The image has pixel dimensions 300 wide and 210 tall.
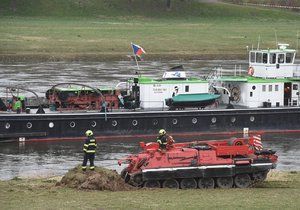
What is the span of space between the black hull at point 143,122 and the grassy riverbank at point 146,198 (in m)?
14.6

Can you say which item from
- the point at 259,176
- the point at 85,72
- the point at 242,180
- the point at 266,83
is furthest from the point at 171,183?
the point at 85,72

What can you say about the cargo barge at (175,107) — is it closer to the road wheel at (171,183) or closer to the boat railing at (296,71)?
the boat railing at (296,71)

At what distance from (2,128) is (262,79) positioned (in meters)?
15.1

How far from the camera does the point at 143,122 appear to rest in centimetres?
4741

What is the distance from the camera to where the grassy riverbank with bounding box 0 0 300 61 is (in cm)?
8825

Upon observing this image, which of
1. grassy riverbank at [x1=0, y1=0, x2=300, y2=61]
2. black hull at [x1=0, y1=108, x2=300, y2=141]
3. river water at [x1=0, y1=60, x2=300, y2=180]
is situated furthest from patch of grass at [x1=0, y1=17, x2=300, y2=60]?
black hull at [x1=0, y1=108, x2=300, y2=141]

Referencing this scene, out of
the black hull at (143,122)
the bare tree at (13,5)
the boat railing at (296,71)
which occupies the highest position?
the bare tree at (13,5)

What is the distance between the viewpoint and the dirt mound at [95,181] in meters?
29.1

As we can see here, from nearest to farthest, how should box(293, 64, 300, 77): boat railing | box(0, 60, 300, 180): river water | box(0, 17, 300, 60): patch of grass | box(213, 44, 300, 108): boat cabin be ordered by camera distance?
box(0, 60, 300, 180): river water
box(213, 44, 300, 108): boat cabin
box(293, 64, 300, 77): boat railing
box(0, 17, 300, 60): patch of grass

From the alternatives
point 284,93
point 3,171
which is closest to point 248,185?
point 3,171

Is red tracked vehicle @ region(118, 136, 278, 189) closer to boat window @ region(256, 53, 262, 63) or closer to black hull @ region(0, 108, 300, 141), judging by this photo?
black hull @ region(0, 108, 300, 141)

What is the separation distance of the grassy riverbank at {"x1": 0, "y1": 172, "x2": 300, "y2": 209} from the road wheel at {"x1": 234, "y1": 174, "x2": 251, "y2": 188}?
40 centimetres

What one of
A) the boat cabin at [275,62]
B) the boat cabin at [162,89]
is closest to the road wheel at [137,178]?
the boat cabin at [162,89]

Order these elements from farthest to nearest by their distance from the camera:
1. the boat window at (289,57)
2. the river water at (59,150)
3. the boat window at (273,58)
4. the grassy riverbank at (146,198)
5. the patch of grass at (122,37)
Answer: the patch of grass at (122,37), the boat window at (289,57), the boat window at (273,58), the river water at (59,150), the grassy riverbank at (146,198)
